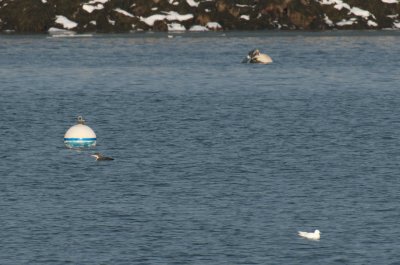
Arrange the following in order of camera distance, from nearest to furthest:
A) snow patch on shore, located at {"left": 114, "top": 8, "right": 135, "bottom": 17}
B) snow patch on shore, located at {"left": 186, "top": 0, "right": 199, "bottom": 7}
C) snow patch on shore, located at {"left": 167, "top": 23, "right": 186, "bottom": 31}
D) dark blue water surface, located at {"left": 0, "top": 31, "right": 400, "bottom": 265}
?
1. dark blue water surface, located at {"left": 0, "top": 31, "right": 400, "bottom": 265}
2. snow patch on shore, located at {"left": 114, "top": 8, "right": 135, "bottom": 17}
3. snow patch on shore, located at {"left": 186, "top": 0, "right": 199, "bottom": 7}
4. snow patch on shore, located at {"left": 167, "top": 23, "right": 186, "bottom": 31}

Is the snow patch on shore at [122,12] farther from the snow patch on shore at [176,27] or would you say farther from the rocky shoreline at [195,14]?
the snow patch on shore at [176,27]

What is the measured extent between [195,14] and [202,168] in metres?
111

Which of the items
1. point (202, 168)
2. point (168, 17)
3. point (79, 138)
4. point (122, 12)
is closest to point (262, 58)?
point (168, 17)

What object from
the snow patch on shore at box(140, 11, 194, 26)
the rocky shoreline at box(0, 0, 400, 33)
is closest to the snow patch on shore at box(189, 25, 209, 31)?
the rocky shoreline at box(0, 0, 400, 33)

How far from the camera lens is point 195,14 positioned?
16262 centimetres

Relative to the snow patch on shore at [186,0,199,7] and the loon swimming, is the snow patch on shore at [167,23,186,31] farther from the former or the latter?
the loon swimming

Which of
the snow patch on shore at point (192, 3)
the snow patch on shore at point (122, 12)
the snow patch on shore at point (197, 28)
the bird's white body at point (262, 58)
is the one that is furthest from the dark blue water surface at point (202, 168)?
the snow patch on shore at point (197, 28)

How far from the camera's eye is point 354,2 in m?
166

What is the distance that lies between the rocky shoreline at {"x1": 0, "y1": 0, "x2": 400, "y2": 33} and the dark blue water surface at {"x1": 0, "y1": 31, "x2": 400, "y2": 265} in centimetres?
4923

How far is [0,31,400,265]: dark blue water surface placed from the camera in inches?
1505

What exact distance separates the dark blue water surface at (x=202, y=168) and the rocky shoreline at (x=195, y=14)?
49.2 m

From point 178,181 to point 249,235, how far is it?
10353mm

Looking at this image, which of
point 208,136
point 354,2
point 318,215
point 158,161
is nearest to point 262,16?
point 354,2

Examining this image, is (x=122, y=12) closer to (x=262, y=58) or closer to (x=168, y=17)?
(x=168, y=17)
